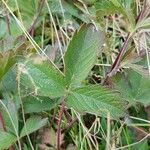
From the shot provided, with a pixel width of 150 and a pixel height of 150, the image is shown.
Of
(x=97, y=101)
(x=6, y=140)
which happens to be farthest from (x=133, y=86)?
(x=6, y=140)

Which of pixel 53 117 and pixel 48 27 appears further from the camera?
pixel 48 27

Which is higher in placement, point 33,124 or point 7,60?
point 7,60

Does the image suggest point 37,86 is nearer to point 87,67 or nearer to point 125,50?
point 87,67

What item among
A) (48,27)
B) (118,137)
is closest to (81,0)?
(48,27)

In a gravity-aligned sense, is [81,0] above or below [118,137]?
above

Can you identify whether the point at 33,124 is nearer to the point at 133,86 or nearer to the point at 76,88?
the point at 76,88

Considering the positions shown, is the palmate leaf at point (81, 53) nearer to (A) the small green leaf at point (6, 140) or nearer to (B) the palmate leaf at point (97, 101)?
(B) the palmate leaf at point (97, 101)

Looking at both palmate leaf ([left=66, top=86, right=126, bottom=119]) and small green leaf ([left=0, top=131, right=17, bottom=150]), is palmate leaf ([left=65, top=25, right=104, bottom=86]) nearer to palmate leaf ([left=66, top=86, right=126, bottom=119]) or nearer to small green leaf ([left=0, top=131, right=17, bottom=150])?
palmate leaf ([left=66, top=86, right=126, bottom=119])
